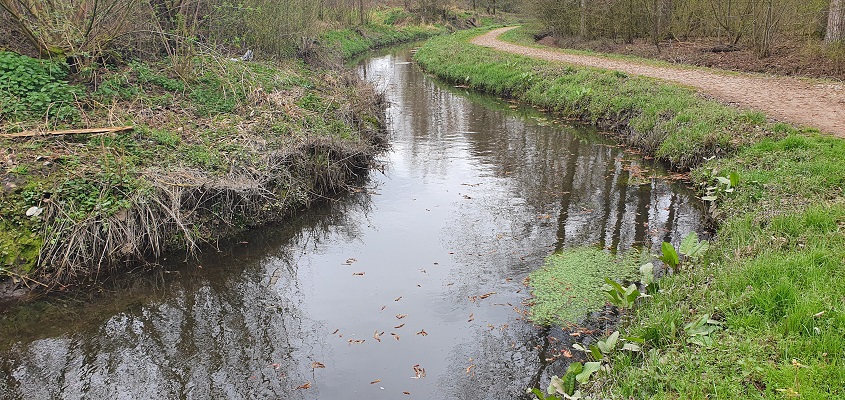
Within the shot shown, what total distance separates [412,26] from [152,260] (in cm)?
4083

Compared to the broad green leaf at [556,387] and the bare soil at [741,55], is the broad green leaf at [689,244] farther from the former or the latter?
the bare soil at [741,55]

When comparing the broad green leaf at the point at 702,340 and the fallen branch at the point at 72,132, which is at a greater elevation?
the fallen branch at the point at 72,132

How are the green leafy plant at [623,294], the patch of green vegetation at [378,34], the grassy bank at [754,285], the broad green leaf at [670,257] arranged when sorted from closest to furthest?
the grassy bank at [754,285]
the green leafy plant at [623,294]
the broad green leaf at [670,257]
the patch of green vegetation at [378,34]

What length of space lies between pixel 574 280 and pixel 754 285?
1.91 metres

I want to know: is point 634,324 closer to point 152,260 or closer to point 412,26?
point 152,260

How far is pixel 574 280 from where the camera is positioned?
605 cm

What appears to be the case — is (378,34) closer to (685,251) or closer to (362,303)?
(362,303)

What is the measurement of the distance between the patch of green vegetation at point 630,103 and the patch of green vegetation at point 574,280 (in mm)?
3807

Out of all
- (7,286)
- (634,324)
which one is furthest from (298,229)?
(634,324)

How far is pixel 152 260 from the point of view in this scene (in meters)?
6.77

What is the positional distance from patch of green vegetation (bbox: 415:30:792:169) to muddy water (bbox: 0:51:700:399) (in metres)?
1.02

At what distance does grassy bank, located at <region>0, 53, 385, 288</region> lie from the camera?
6.22 metres

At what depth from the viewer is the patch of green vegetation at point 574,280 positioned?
546 centimetres

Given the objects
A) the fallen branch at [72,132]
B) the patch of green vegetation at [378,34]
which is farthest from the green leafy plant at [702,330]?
the patch of green vegetation at [378,34]
